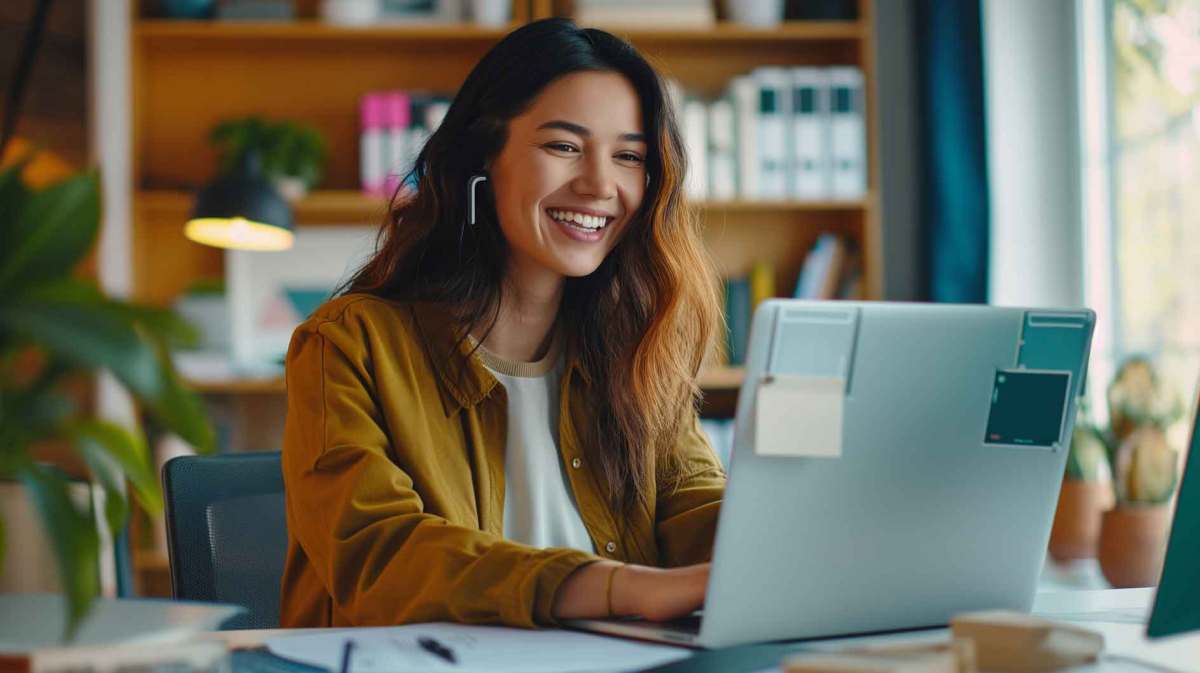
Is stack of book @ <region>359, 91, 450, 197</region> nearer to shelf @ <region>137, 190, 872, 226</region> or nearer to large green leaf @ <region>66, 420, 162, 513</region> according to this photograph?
shelf @ <region>137, 190, 872, 226</region>

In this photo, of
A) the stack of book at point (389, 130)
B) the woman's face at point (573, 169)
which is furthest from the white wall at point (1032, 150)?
the woman's face at point (573, 169)

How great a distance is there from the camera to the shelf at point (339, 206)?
3.24m

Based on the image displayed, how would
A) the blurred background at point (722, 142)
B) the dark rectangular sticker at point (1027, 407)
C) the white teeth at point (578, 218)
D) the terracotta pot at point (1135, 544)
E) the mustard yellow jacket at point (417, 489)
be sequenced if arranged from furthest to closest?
the blurred background at point (722, 142), the terracotta pot at point (1135, 544), the white teeth at point (578, 218), the mustard yellow jacket at point (417, 489), the dark rectangular sticker at point (1027, 407)

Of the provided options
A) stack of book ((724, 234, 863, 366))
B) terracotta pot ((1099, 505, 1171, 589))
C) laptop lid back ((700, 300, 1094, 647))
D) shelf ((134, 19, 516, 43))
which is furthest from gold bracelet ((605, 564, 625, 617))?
shelf ((134, 19, 516, 43))

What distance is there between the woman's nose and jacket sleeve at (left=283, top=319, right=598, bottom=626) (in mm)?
347

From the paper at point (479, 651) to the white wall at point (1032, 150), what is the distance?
2.53m

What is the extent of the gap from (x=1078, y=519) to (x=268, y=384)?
2.04 metres

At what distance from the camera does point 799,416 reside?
870 millimetres

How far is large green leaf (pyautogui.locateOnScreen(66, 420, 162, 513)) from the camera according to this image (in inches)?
26.1

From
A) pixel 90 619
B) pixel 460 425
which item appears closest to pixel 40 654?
pixel 90 619

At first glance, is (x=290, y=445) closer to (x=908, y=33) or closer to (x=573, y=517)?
(x=573, y=517)

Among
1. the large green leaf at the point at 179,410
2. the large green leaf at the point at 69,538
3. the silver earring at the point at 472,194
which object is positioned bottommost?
the large green leaf at the point at 69,538

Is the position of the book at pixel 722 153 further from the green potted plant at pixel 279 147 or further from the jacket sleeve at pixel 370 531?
the jacket sleeve at pixel 370 531

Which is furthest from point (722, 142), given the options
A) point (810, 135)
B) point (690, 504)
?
point (690, 504)
